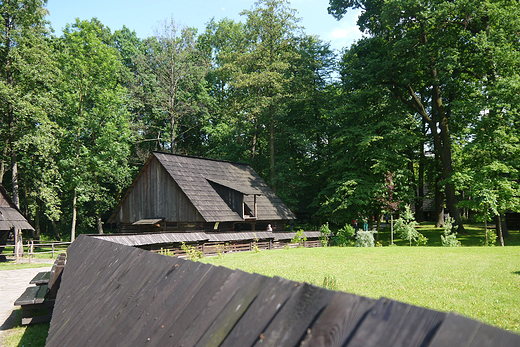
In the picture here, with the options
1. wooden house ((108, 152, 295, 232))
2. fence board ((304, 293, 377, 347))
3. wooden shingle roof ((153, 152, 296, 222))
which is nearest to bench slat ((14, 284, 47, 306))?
fence board ((304, 293, 377, 347))

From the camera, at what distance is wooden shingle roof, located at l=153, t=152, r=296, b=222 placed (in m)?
27.0

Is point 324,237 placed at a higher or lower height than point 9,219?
lower

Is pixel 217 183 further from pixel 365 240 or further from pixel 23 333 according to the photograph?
pixel 23 333

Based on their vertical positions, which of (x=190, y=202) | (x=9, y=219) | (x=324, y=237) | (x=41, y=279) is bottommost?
(x=324, y=237)

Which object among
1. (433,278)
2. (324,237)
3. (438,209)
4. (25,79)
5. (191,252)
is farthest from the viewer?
(438,209)

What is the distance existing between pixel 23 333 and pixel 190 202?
18262 mm

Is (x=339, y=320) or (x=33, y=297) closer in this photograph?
(x=339, y=320)

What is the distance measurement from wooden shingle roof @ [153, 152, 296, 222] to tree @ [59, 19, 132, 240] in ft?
27.9

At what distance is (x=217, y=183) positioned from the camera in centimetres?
2934

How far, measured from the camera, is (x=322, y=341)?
1.41m

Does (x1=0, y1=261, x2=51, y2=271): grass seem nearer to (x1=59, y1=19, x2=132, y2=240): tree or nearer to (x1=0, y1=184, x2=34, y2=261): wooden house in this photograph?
(x1=0, y1=184, x2=34, y2=261): wooden house

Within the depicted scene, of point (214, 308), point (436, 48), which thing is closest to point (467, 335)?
point (214, 308)

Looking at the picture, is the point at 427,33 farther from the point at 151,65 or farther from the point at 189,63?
the point at 151,65

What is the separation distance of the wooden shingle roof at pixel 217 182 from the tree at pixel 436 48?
42.2 feet
